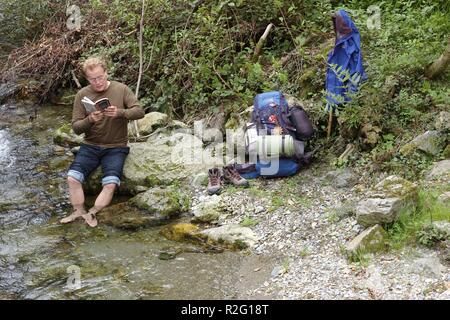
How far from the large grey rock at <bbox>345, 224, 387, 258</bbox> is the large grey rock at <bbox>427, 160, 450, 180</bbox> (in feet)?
3.47

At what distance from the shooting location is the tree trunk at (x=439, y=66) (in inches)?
248

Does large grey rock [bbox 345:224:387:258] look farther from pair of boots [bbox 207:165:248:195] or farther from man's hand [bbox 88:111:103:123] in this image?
man's hand [bbox 88:111:103:123]

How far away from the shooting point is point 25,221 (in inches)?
248

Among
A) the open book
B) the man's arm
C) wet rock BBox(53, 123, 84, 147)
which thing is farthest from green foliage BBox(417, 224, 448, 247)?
wet rock BBox(53, 123, 84, 147)

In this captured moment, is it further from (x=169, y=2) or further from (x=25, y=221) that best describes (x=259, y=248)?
(x=169, y=2)

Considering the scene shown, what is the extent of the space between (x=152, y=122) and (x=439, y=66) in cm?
404

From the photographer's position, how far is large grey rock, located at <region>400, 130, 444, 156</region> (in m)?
A: 5.78

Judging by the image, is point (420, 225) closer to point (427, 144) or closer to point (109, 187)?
point (427, 144)

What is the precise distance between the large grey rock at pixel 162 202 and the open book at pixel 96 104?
44.1 inches

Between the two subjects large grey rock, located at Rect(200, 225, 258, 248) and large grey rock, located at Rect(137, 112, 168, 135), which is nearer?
large grey rock, located at Rect(200, 225, 258, 248)

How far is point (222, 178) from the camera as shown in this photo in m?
6.71

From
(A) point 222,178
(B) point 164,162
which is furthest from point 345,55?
(B) point 164,162
